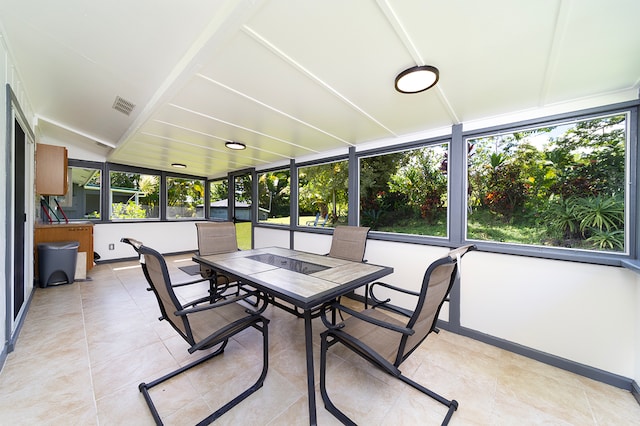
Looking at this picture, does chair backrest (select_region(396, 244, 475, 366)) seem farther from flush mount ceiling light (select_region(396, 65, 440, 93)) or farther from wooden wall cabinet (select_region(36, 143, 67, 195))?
wooden wall cabinet (select_region(36, 143, 67, 195))

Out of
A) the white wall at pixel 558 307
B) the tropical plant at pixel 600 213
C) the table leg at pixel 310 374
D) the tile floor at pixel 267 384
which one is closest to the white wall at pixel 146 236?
the tile floor at pixel 267 384

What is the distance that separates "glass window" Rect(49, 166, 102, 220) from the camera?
5.19 metres

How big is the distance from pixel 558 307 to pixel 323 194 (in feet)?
10.9

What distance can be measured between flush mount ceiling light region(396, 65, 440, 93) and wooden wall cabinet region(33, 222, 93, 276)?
591 centimetres

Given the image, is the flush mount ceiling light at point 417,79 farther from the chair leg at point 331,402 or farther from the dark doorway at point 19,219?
the dark doorway at point 19,219

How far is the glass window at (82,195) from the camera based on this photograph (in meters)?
5.19

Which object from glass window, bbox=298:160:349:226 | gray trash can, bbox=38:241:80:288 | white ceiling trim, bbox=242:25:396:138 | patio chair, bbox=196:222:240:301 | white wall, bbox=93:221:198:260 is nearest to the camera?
white ceiling trim, bbox=242:25:396:138

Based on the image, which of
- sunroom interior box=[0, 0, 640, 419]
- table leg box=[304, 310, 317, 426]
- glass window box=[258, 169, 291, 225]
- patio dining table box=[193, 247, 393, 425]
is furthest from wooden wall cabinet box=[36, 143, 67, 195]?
table leg box=[304, 310, 317, 426]

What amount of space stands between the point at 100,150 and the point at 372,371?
680cm

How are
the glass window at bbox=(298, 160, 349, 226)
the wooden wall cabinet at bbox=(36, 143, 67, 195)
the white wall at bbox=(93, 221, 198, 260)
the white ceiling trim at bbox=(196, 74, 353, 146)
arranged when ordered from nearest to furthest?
1. the white ceiling trim at bbox=(196, 74, 353, 146)
2. the wooden wall cabinet at bbox=(36, 143, 67, 195)
3. the glass window at bbox=(298, 160, 349, 226)
4. the white wall at bbox=(93, 221, 198, 260)

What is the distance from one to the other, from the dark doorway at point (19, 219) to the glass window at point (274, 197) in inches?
140

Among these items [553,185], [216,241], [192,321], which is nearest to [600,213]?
[553,185]

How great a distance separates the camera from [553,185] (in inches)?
91.0

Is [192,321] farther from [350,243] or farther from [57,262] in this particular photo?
[57,262]
